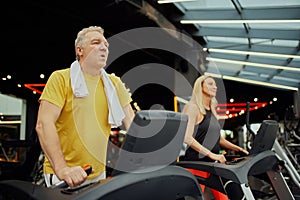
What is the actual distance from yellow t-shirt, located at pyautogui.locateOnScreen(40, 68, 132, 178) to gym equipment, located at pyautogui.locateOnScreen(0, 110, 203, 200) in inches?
14.3

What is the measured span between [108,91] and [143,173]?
568mm

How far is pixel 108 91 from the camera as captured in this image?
5.34ft

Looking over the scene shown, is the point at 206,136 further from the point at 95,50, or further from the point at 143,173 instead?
the point at 143,173

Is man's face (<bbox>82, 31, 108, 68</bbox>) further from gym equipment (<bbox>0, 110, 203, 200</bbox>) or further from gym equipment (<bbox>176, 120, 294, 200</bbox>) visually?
gym equipment (<bbox>176, 120, 294, 200</bbox>)

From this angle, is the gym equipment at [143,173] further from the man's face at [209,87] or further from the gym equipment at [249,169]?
the man's face at [209,87]

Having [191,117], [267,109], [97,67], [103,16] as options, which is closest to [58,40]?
[103,16]

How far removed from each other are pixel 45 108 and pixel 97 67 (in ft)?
1.09

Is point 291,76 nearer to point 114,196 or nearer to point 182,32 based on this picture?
point 182,32

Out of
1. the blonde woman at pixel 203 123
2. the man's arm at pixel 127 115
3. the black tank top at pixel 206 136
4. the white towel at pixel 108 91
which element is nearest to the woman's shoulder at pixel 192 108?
the blonde woman at pixel 203 123

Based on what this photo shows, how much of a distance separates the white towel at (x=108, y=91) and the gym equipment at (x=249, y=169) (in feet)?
3.10

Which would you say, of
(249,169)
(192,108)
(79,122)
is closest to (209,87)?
(192,108)

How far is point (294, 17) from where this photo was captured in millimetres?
5773

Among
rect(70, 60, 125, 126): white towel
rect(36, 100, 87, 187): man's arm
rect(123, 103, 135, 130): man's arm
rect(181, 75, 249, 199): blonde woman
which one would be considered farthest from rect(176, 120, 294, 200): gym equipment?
rect(36, 100, 87, 187): man's arm

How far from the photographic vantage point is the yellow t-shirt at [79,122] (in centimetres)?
150
